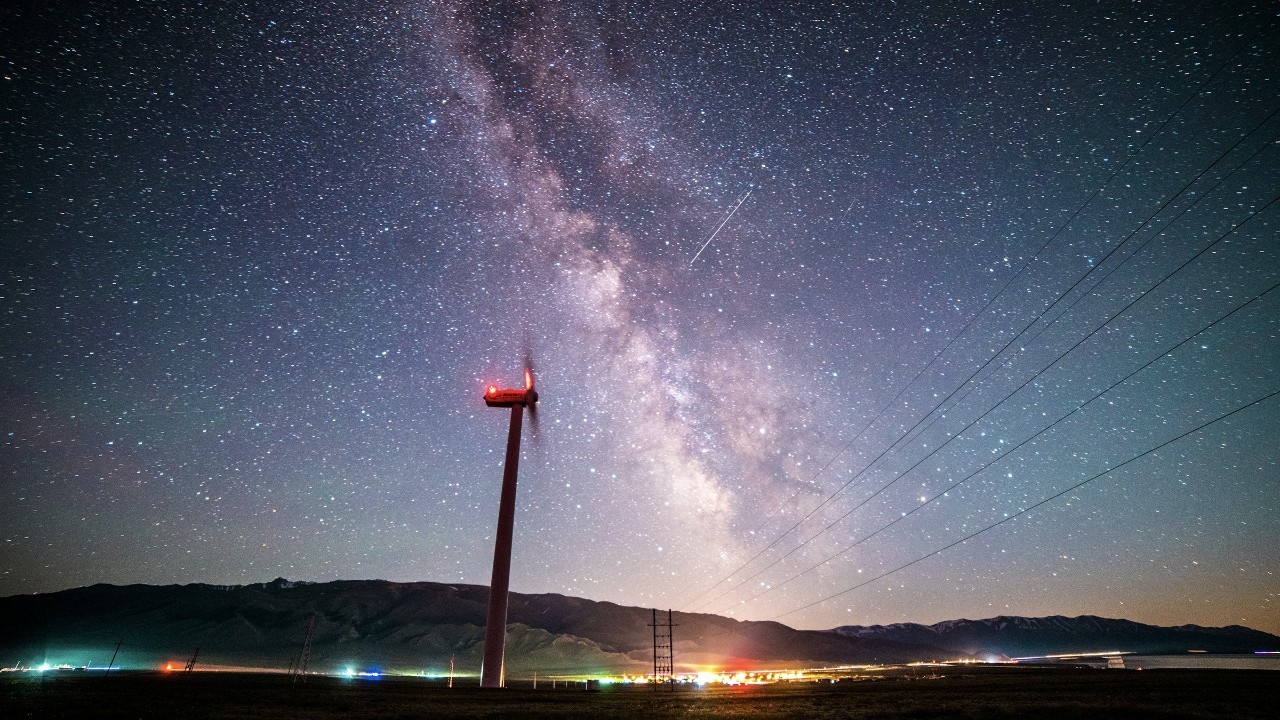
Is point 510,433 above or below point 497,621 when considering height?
above

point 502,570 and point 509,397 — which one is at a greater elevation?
point 509,397

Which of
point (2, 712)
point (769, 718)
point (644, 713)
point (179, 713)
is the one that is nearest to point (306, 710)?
point (179, 713)

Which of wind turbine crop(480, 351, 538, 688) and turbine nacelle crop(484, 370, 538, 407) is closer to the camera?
wind turbine crop(480, 351, 538, 688)

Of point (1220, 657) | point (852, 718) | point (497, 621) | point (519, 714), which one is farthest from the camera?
point (1220, 657)

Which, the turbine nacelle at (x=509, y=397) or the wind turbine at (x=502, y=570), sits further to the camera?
the turbine nacelle at (x=509, y=397)

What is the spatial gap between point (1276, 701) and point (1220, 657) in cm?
14376

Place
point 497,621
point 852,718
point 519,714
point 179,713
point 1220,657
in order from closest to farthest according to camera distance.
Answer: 1. point 852,718
2. point 179,713
3. point 519,714
4. point 497,621
5. point 1220,657

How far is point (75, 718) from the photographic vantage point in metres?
23.0

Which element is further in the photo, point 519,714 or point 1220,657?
point 1220,657

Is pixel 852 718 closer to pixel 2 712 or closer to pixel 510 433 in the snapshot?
pixel 2 712

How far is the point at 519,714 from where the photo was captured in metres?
29.1

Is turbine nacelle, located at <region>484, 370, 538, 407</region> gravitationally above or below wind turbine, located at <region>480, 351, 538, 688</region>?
above

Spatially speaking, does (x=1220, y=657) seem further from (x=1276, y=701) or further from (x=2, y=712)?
(x=2, y=712)

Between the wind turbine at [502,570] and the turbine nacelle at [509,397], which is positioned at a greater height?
the turbine nacelle at [509,397]
